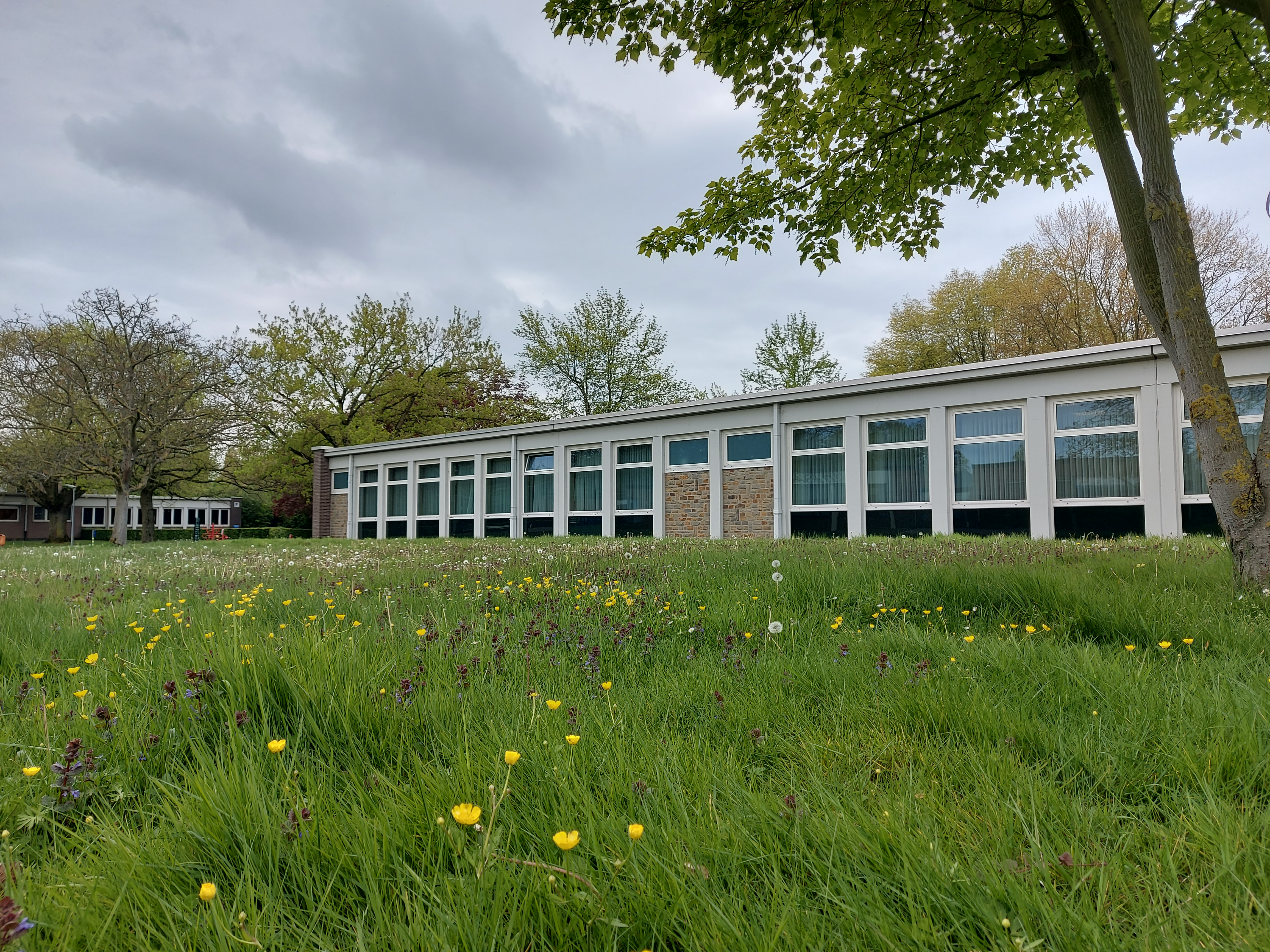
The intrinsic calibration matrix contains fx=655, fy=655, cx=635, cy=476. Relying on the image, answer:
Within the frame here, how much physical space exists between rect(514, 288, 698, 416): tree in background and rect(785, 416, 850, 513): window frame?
68.3 ft

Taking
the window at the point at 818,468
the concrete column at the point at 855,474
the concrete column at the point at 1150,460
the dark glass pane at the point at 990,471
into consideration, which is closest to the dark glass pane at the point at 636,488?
the window at the point at 818,468

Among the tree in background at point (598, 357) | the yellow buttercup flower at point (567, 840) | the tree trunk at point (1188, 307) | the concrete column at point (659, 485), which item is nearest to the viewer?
the yellow buttercup flower at point (567, 840)

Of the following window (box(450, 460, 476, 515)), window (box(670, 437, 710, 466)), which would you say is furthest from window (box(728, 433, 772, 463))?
window (box(450, 460, 476, 515))

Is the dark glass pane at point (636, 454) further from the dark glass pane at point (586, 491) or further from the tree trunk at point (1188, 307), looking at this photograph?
the tree trunk at point (1188, 307)

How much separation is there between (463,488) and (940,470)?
51.3 feet

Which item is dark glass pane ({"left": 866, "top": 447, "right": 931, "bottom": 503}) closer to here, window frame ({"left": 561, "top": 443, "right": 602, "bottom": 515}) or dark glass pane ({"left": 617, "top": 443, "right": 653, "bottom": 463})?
dark glass pane ({"left": 617, "top": 443, "right": 653, "bottom": 463})

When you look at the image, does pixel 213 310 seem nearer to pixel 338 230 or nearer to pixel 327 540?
pixel 338 230

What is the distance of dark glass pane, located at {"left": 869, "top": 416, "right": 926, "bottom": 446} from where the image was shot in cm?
1453

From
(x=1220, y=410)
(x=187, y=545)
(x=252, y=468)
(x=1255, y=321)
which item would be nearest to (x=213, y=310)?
(x=252, y=468)

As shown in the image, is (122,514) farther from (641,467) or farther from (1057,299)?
(1057,299)

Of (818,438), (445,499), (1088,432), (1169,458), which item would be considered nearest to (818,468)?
(818,438)

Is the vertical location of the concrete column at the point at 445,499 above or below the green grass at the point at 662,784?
above

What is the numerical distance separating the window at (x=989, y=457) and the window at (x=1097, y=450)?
63cm

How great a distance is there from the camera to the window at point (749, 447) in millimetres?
16609
